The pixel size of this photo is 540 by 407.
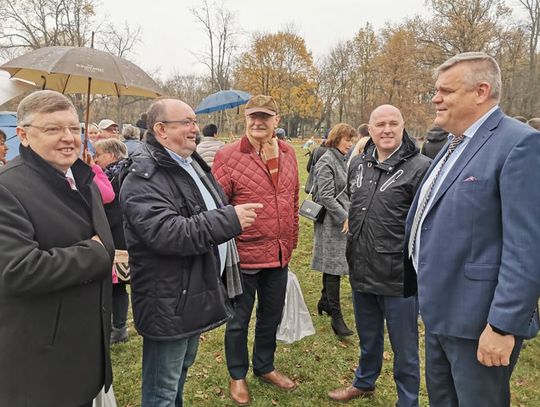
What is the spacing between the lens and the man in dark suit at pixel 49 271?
161 centimetres

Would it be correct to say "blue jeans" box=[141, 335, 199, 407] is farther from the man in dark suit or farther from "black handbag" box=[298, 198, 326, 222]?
"black handbag" box=[298, 198, 326, 222]

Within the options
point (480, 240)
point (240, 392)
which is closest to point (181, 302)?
point (240, 392)

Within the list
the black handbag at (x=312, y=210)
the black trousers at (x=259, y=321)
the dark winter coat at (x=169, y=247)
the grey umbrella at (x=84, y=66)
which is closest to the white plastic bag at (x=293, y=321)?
the black trousers at (x=259, y=321)

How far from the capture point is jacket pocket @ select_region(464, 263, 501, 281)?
6.04 feet

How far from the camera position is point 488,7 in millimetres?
26219

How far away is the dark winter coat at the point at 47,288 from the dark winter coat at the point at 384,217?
1900 mm

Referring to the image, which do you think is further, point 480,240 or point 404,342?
point 404,342

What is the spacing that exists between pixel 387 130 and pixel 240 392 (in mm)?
2405

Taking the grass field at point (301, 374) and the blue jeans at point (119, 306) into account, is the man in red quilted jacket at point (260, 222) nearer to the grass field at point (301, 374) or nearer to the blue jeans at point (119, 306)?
the grass field at point (301, 374)

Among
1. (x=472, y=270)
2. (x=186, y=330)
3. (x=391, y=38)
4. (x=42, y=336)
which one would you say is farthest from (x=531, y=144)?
(x=391, y=38)

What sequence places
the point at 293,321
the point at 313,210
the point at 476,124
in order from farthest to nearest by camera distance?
the point at 313,210
the point at 293,321
the point at 476,124

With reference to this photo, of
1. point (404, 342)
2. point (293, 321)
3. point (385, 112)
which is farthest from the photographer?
point (293, 321)

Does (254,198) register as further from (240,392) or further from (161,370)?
(240,392)

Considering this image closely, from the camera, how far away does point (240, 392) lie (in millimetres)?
3242
